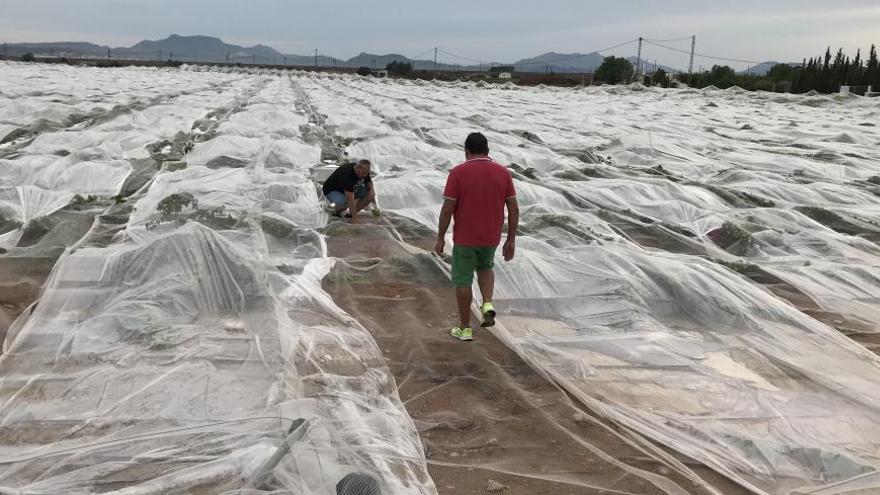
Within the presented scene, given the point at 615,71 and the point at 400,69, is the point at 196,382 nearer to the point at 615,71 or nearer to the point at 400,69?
the point at 615,71

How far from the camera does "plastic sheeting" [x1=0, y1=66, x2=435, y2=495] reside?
2500 mm

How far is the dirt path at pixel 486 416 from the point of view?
2832 millimetres

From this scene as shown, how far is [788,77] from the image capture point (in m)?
43.1

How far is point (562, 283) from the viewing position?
16.2ft

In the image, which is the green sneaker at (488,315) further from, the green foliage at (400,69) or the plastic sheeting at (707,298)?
the green foliage at (400,69)

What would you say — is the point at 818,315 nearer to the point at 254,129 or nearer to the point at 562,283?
the point at 562,283

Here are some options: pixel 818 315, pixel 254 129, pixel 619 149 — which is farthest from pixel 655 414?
pixel 254 129

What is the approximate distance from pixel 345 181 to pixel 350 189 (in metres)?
0.10

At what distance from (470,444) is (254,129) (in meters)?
11.4

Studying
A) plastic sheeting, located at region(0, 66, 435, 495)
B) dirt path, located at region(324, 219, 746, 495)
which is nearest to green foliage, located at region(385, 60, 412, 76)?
plastic sheeting, located at region(0, 66, 435, 495)

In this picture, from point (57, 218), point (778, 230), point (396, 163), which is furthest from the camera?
point (396, 163)

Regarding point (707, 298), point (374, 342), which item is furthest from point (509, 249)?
point (707, 298)

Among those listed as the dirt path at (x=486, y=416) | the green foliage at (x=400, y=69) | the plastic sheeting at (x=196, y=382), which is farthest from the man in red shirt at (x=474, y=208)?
the green foliage at (x=400, y=69)

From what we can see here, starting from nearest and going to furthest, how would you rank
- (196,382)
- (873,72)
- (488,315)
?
1. (196,382)
2. (488,315)
3. (873,72)
